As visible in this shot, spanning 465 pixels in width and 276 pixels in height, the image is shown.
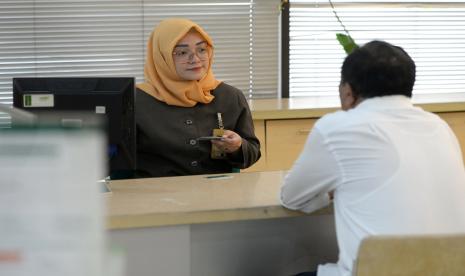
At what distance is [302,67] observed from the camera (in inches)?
184

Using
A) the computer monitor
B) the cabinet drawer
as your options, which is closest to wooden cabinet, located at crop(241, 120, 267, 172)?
the cabinet drawer

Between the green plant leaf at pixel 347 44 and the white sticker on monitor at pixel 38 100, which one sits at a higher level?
the green plant leaf at pixel 347 44

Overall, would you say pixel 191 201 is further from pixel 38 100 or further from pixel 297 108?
pixel 297 108

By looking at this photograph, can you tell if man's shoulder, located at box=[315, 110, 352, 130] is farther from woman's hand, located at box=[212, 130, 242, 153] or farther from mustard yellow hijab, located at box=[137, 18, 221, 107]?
mustard yellow hijab, located at box=[137, 18, 221, 107]

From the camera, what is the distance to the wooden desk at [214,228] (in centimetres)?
197

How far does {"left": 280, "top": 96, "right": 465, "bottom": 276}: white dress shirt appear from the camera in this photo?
70.0 inches

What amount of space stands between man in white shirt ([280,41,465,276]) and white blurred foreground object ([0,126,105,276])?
1.32 meters

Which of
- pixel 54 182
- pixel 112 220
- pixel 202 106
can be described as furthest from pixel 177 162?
pixel 54 182

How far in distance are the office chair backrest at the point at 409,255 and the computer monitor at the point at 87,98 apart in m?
0.98

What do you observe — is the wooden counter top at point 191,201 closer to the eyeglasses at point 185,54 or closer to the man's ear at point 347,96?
the man's ear at point 347,96

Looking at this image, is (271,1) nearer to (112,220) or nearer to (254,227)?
(254,227)

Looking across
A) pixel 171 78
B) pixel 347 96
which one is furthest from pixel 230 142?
pixel 347 96

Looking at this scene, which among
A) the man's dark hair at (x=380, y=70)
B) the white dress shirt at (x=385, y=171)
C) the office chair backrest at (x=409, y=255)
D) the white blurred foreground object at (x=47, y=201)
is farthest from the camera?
the man's dark hair at (x=380, y=70)

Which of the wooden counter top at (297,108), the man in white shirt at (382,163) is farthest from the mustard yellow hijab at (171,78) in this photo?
the man in white shirt at (382,163)
